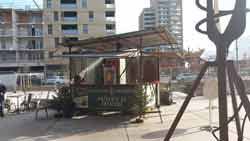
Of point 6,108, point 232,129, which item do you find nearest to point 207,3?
point 232,129

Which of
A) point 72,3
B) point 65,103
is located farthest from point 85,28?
point 65,103

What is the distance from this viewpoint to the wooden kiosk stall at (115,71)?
13625 mm

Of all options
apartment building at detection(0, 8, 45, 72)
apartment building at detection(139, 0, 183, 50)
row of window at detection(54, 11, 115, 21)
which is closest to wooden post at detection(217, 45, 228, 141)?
apartment building at detection(139, 0, 183, 50)

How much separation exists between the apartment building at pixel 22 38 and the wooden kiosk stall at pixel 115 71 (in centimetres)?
6158

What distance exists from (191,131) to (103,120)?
156 inches

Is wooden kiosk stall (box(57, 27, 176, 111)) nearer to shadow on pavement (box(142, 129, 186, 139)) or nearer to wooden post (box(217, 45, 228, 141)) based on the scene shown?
shadow on pavement (box(142, 129, 186, 139))

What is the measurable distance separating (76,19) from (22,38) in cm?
1079

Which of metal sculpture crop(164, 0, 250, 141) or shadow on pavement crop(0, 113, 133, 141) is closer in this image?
metal sculpture crop(164, 0, 250, 141)

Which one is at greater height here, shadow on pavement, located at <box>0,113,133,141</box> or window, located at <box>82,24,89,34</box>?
window, located at <box>82,24,89,34</box>

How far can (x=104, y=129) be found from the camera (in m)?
11.8

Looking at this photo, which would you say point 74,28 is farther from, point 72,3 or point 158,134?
point 158,134

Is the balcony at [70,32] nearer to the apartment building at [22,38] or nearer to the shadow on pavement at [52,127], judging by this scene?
the apartment building at [22,38]

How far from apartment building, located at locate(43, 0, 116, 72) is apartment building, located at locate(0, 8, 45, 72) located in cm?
196

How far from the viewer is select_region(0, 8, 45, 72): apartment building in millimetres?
77938
